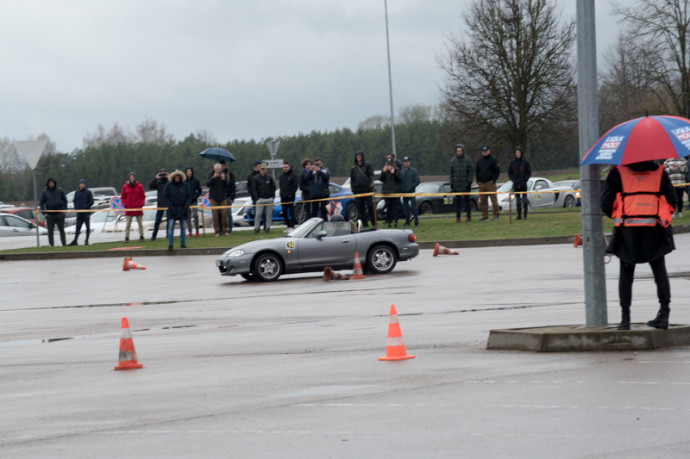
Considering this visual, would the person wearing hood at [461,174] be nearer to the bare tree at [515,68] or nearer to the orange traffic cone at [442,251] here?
the orange traffic cone at [442,251]

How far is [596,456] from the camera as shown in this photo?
5.54 metres

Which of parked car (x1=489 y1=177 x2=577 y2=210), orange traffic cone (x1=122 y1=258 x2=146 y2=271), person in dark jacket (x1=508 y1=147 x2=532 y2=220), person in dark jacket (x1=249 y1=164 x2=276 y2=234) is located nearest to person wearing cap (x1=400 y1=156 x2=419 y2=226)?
person in dark jacket (x1=508 y1=147 x2=532 y2=220)

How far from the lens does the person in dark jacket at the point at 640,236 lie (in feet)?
30.6

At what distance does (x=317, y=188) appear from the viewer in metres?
30.6

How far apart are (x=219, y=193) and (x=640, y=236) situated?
2272 cm

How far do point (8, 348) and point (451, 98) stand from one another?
48.0m

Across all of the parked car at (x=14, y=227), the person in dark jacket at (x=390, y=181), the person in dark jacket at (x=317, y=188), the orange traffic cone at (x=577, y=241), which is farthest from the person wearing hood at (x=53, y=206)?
the orange traffic cone at (x=577, y=241)

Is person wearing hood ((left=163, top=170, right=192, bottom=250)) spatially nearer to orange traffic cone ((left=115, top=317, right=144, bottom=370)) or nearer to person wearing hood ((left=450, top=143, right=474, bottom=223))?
person wearing hood ((left=450, top=143, right=474, bottom=223))

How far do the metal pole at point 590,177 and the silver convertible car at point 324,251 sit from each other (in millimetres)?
10474

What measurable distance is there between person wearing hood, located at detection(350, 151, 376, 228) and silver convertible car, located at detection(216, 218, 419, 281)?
29.7 ft

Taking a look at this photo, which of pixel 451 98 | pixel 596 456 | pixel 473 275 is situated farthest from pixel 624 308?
pixel 451 98

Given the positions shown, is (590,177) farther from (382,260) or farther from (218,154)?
(218,154)

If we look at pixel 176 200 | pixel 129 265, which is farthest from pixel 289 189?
pixel 129 265

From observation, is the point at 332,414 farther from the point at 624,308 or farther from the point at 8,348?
the point at 8,348
